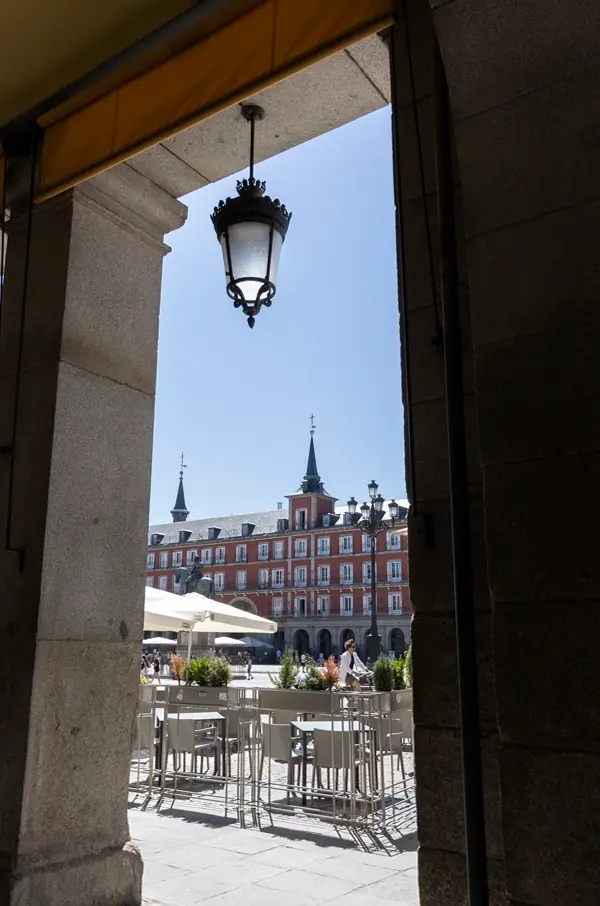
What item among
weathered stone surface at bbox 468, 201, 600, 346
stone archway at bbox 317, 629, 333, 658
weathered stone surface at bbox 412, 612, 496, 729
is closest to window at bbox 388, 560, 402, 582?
stone archway at bbox 317, 629, 333, 658

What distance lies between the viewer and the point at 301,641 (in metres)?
55.6

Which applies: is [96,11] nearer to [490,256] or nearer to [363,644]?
[490,256]

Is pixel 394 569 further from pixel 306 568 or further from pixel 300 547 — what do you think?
pixel 300 547

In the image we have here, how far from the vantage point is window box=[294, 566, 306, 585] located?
56.0 m

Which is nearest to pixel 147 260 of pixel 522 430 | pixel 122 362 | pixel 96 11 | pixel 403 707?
pixel 122 362

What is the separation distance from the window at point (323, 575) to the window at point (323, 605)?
1076 millimetres

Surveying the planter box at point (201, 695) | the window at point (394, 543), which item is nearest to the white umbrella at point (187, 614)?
the planter box at point (201, 695)

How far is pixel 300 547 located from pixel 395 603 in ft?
31.4

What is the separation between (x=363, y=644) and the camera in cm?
5072

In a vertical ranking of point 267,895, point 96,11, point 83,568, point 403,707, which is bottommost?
point 267,895

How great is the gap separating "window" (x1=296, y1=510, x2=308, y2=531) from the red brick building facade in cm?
10

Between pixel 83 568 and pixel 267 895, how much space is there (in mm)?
1834

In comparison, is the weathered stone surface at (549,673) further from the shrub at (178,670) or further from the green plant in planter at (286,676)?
the shrub at (178,670)

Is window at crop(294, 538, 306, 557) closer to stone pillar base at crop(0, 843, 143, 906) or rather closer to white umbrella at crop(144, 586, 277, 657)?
white umbrella at crop(144, 586, 277, 657)
